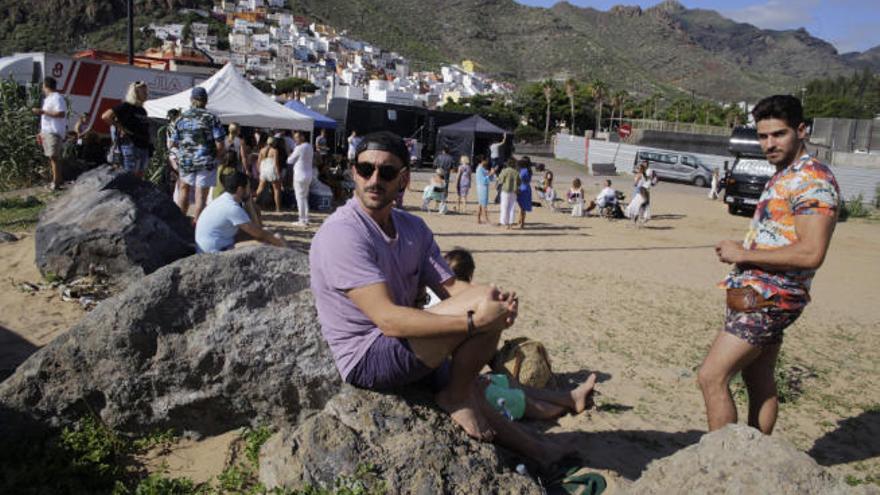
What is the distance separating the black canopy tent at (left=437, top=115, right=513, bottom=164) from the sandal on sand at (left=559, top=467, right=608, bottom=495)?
2506cm

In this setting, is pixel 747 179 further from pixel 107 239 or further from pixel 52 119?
pixel 107 239

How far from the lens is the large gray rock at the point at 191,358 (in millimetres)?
3354

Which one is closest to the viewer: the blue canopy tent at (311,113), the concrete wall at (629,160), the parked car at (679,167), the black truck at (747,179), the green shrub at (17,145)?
the green shrub at (17,145)

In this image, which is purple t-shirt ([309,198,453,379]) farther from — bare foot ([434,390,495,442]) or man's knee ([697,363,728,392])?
man's knee ([697,363,728,392])

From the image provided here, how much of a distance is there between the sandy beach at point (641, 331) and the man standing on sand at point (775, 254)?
89 centimetres

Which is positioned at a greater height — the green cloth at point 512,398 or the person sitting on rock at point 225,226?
the person sitting on rock at point 225,226

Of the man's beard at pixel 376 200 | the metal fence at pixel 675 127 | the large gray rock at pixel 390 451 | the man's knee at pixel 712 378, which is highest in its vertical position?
the metal fence at pixel 675 127

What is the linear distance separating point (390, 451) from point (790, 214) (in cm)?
212

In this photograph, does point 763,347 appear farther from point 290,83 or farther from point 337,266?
point 290,83

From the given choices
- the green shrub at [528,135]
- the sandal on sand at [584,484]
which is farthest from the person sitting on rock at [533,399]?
the green shrub at [528,135]

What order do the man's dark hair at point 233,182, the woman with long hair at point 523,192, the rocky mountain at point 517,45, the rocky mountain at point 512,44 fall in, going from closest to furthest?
the man's dark hair at point 233,182
the woman with long hair at point 523,192
the rocky mountain at point 512,44
the rocky mountain at point 517,45

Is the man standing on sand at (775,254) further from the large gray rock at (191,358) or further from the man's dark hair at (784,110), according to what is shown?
the large gray rock at (191,358)

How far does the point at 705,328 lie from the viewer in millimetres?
6965

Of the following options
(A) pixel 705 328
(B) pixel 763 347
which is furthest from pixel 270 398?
(A) pixel 705 328
